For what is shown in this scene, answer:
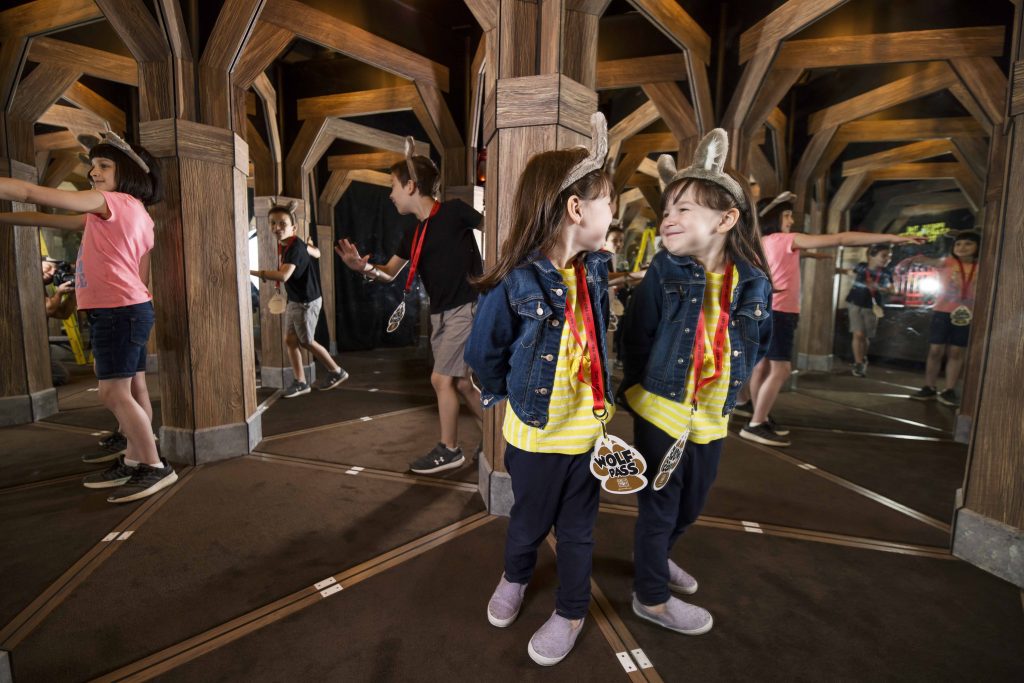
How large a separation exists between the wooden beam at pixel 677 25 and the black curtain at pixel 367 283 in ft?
18.9

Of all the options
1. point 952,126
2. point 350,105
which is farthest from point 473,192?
point 952,126

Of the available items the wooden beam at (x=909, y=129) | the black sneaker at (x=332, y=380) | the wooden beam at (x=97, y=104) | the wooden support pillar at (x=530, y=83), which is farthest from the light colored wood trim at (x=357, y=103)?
the wooden beam at (x=909, y=129)

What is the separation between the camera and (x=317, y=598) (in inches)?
74.8

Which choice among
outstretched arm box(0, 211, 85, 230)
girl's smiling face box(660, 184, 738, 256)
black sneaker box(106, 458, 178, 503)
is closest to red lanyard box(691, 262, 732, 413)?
girl's smiling face box(660, 184, 738, 256)

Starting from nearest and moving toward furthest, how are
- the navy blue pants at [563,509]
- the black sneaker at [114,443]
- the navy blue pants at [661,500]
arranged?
the navy blue pants at [563,509]
the navy blue pants at [661,500]
the black sneaker at [114,443]

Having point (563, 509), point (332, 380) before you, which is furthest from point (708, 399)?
point (332, 380)

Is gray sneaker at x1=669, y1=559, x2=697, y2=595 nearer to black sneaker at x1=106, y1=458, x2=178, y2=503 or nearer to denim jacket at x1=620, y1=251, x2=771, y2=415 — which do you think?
denim jacket at x1=620, y1=251, x2=771, y2=415

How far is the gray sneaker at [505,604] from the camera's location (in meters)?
1.75

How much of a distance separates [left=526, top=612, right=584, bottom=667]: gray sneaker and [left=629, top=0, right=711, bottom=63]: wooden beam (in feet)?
13.3

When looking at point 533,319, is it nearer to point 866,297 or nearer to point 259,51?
point 259,51

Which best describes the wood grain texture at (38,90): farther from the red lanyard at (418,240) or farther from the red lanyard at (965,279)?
the red lanyard at (965,279)

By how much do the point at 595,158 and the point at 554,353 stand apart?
576mm

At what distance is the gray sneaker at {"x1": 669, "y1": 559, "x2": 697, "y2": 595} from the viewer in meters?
1.96

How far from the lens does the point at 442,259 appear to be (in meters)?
2.99
